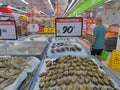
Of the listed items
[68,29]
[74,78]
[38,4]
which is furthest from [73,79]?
[38,4]

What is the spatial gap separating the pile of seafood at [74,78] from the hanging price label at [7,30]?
1.12m

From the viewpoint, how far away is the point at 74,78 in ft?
5.49

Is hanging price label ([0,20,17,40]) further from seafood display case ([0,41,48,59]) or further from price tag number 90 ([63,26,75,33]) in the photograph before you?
price tag number 90 ([63,26,75,33])

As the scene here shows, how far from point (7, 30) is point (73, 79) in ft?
5.70

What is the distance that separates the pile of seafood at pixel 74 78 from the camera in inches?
61.3

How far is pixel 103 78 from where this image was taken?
5.74 ft

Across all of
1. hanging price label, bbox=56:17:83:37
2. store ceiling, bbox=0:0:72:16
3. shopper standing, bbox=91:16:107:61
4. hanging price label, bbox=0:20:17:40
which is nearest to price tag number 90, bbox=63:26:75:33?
hanging price label, bbox=56:17:83:37

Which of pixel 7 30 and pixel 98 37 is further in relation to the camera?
pixel 98 37

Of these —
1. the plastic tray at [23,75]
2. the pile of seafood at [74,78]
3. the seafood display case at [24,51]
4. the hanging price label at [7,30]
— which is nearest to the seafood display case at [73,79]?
the pile of seafood at [74,78]

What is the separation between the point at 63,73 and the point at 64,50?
4.36 feet

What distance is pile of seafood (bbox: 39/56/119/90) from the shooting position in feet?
5.11

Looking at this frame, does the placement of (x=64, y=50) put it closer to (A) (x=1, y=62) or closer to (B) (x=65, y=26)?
(B) (x=65, y=26)

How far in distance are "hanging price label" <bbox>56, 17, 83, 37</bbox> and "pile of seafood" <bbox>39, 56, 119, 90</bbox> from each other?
823 mm

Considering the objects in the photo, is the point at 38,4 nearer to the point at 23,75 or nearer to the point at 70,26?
the point at 70,26
